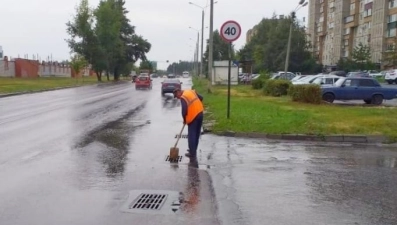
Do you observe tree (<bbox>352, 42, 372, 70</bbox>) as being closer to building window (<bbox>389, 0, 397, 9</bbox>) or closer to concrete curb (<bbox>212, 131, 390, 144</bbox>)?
building window (<bbox>389, 0, 397, 9</bbox>)

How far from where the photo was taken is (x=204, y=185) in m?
7.55

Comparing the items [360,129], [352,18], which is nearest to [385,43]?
[352,18]

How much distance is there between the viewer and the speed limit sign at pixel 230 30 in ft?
49.8

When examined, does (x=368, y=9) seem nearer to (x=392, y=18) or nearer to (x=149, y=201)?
(x=392, y=18)

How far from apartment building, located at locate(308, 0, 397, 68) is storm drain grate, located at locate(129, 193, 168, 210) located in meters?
75.7

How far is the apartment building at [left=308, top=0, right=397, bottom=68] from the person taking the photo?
263 feet

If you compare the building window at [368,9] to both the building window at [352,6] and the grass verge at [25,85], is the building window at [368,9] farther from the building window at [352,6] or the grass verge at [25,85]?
the grass verge at [25,85]

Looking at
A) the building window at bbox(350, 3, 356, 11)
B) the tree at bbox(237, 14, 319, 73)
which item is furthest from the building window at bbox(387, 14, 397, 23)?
the building window at bbox(350, 3, 356, 11)

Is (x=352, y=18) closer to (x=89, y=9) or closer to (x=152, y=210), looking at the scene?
(x=89, y=9)

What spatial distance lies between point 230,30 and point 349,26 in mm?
87661

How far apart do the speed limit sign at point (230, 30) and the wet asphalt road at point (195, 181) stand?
3.64 metres

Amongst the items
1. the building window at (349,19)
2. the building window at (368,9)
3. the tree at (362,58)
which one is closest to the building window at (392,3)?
the building window at (368,9)

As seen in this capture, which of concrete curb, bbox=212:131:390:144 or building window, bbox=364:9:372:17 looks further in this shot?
building window, bbox=364:9:372:17

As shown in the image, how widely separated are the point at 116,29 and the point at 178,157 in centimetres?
7110
